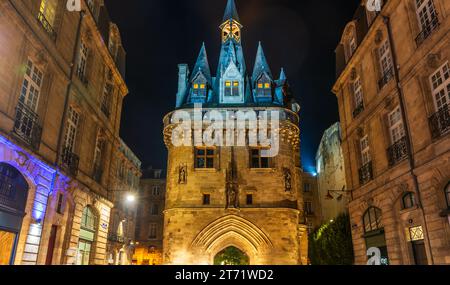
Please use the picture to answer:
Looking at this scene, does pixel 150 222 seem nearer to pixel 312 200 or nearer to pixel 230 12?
pixel 312 200

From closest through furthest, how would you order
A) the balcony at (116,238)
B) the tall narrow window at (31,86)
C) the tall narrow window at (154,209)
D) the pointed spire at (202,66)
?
the tall narrow window at (31,86) → the pointed spire at (202,66) → the balcony at (116,238) → the tall narrow window at (154,209)

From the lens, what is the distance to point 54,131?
9.37 m

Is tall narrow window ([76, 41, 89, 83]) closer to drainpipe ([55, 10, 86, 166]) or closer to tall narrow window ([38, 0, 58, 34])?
drainpipe ([55, 10, 86, 166])

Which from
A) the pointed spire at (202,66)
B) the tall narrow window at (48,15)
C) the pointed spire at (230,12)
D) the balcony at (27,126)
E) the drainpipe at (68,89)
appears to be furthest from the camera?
the pointed spire at (230,12)

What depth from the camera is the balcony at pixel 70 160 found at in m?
9.95

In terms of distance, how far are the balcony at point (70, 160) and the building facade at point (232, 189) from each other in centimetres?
810

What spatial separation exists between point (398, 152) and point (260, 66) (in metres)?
13.1

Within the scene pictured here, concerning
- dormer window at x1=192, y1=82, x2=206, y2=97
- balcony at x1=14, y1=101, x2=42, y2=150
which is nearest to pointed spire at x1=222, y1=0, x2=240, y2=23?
dormer window at x1=192, y1=82, x2=206, y2=97

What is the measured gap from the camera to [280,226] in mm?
17328

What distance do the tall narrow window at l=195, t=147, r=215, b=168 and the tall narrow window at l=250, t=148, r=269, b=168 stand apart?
2195 millimetres

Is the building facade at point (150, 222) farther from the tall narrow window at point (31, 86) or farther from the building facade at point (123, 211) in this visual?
the tall narrow window at point (31, 86)

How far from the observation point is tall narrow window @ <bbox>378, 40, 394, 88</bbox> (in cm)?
1048

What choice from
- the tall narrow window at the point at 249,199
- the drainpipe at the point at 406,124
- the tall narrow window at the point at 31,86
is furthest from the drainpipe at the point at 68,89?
the tall narrow window at the point at 249,199
